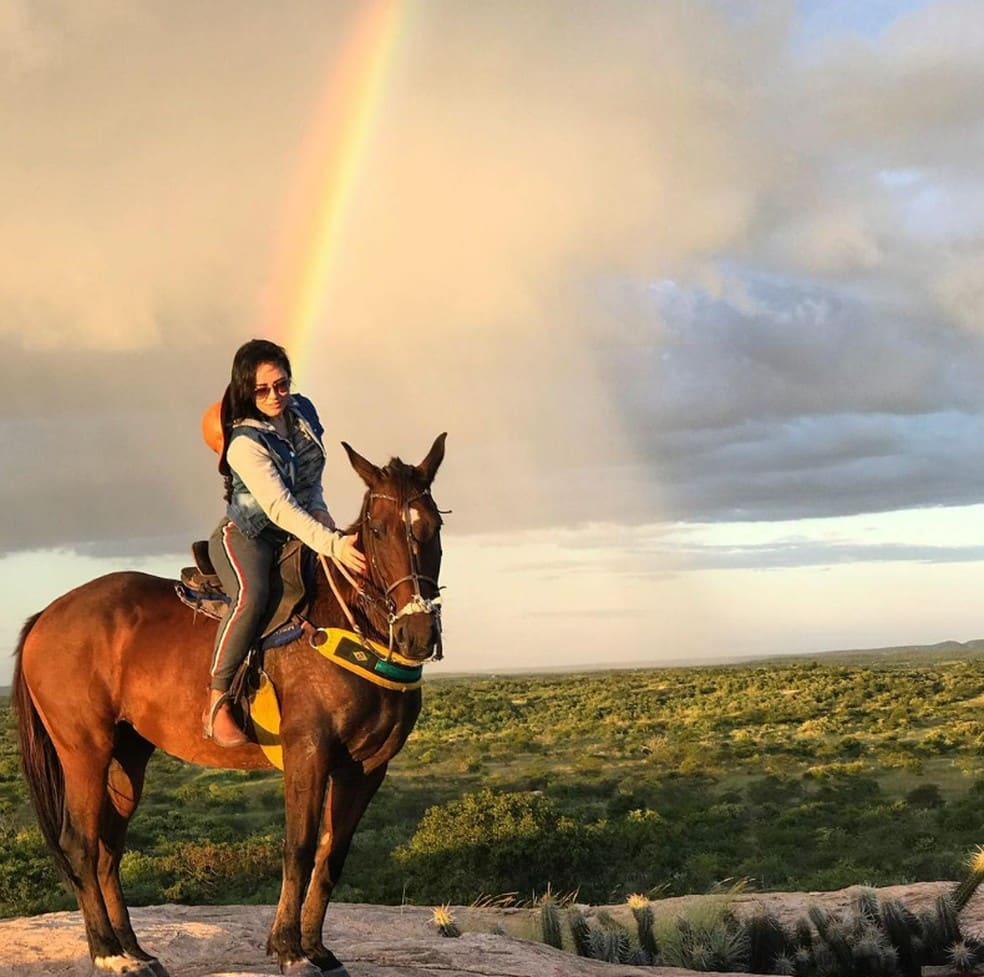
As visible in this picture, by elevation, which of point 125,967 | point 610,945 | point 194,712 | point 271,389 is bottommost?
point 610,945

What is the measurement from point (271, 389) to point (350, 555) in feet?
4.46

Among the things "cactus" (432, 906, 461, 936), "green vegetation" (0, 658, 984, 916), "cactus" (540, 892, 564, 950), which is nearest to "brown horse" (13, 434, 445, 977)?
"cactus" (432, 906, 461, 936)

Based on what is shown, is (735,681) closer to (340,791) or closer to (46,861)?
(46,861)

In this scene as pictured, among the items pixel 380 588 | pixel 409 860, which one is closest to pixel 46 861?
pixel 409 860

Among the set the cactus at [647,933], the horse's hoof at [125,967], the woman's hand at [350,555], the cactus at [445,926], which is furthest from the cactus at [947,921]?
the woman's hand at [350,555]

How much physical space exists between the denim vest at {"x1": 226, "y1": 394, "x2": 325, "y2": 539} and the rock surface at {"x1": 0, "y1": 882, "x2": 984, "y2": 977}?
2961 millimetres

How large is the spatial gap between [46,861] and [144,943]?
646 inches

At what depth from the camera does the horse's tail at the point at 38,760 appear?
28.3 feet

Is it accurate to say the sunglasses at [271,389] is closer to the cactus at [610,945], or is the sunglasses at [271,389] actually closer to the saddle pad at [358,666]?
the saddle pad at [358,666]

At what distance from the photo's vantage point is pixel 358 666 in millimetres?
7148

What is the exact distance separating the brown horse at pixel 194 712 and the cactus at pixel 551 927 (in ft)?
11.1

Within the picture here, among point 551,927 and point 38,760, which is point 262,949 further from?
point 551,927

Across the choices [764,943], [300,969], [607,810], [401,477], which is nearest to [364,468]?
[401,477]

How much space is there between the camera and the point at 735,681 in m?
79.2
